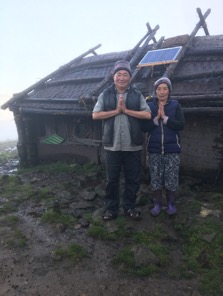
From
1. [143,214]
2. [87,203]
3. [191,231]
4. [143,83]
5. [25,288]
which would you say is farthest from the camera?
[143,83]

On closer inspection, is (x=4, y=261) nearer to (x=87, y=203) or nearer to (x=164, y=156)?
(x=87, y=203)

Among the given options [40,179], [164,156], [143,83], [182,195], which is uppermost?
[143,83]

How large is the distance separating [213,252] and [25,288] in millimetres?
2761

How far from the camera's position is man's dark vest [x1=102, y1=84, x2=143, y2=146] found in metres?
4.46

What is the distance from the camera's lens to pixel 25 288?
342 cm

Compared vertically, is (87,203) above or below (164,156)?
below

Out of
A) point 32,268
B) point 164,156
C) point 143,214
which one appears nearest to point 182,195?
point 143,214

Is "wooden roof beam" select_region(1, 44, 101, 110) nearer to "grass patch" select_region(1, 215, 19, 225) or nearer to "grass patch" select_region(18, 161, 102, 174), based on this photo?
"grass patch" select_region(18, 161, 102, 174)

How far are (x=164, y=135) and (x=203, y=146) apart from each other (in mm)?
2579

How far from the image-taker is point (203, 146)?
6.67 meters

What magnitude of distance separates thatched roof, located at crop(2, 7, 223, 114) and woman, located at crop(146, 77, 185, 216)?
5.95 feet

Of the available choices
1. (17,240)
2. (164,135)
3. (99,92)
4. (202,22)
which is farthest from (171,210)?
(202,22)

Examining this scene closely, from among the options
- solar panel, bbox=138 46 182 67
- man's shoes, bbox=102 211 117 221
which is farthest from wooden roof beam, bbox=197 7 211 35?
man's shoes, bbox=102 211 117 221

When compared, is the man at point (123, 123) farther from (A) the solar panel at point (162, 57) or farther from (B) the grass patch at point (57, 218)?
(A) the solar panel at point (162, 57)
